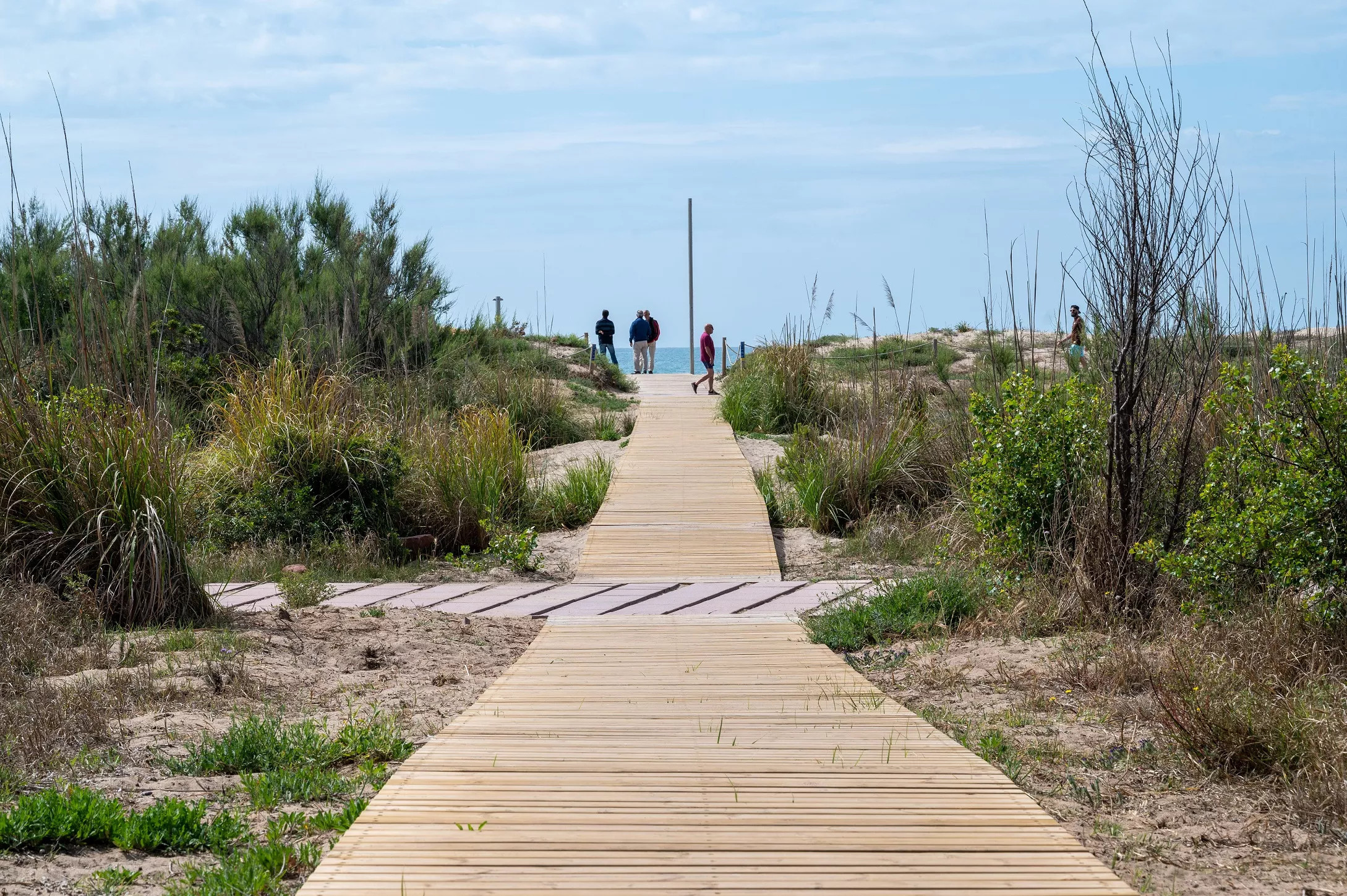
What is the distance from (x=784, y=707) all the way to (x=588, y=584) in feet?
14.0

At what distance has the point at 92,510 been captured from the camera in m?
6.64

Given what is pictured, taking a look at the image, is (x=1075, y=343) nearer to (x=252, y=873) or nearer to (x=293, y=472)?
(x=293, y=472)

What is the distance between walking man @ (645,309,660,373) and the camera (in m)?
25.4

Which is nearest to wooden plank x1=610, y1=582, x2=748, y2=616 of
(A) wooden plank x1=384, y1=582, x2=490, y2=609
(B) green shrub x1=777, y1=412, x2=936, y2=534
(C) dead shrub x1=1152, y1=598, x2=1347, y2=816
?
(A) wooden plank x1=384, y1=582, x2=490, y2=609

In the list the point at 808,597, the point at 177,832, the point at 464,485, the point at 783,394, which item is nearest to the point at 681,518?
the point at 464,485

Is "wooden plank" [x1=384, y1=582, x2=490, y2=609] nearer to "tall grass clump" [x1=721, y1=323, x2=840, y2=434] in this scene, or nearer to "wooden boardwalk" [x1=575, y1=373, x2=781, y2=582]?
"wooden boardwalk" [x1=575, y1=373, x2=781, y2=582]

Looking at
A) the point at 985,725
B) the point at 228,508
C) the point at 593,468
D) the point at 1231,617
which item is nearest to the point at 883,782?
the point at 985,725

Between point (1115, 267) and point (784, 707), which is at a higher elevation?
point (1115, 267)

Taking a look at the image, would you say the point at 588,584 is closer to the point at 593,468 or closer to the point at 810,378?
the point at 593,468

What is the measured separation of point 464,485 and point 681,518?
74.5 inches

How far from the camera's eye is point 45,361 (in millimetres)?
6980

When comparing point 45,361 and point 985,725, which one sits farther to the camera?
point 45,361

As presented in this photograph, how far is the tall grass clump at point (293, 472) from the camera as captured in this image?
9672mm

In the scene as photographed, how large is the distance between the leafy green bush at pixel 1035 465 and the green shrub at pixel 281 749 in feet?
13.1
